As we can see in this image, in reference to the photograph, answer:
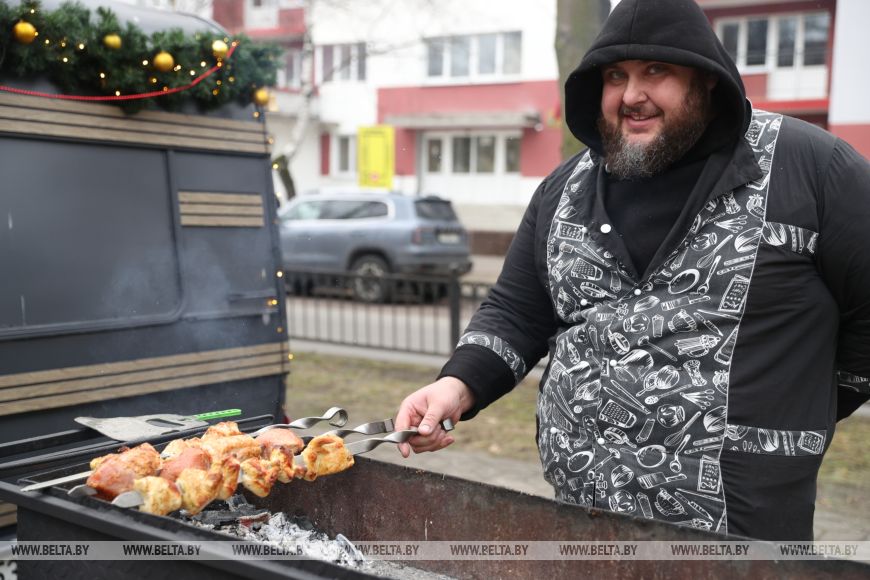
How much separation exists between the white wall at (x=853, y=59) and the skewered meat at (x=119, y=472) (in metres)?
16.6

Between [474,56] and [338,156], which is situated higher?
[474,56]

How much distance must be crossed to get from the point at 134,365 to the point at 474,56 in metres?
24.7

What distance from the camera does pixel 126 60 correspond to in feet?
12.6

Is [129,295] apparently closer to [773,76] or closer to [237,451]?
[237,451]

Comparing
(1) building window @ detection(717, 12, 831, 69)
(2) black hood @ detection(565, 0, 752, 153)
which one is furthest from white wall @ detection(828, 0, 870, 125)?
(2) black hood @ detection(565, 0, 752, 153)

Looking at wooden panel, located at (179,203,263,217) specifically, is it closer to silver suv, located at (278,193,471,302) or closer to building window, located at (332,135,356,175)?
silver suv, located at (278,193,471,302)

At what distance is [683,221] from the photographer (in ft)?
7.35

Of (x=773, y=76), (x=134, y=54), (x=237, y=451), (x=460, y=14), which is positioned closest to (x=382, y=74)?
(x=460, y=14)

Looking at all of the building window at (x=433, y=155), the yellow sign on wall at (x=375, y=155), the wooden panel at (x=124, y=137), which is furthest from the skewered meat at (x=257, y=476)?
the building window at (x=433, y=155)

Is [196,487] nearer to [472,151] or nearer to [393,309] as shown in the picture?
[393,309]

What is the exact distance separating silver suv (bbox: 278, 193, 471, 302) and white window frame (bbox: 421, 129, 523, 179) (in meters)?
11.5

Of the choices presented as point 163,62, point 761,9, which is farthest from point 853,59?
point 163,62

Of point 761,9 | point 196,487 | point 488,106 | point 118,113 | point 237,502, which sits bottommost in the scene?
point 237,502

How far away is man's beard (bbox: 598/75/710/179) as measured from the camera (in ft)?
7.56
